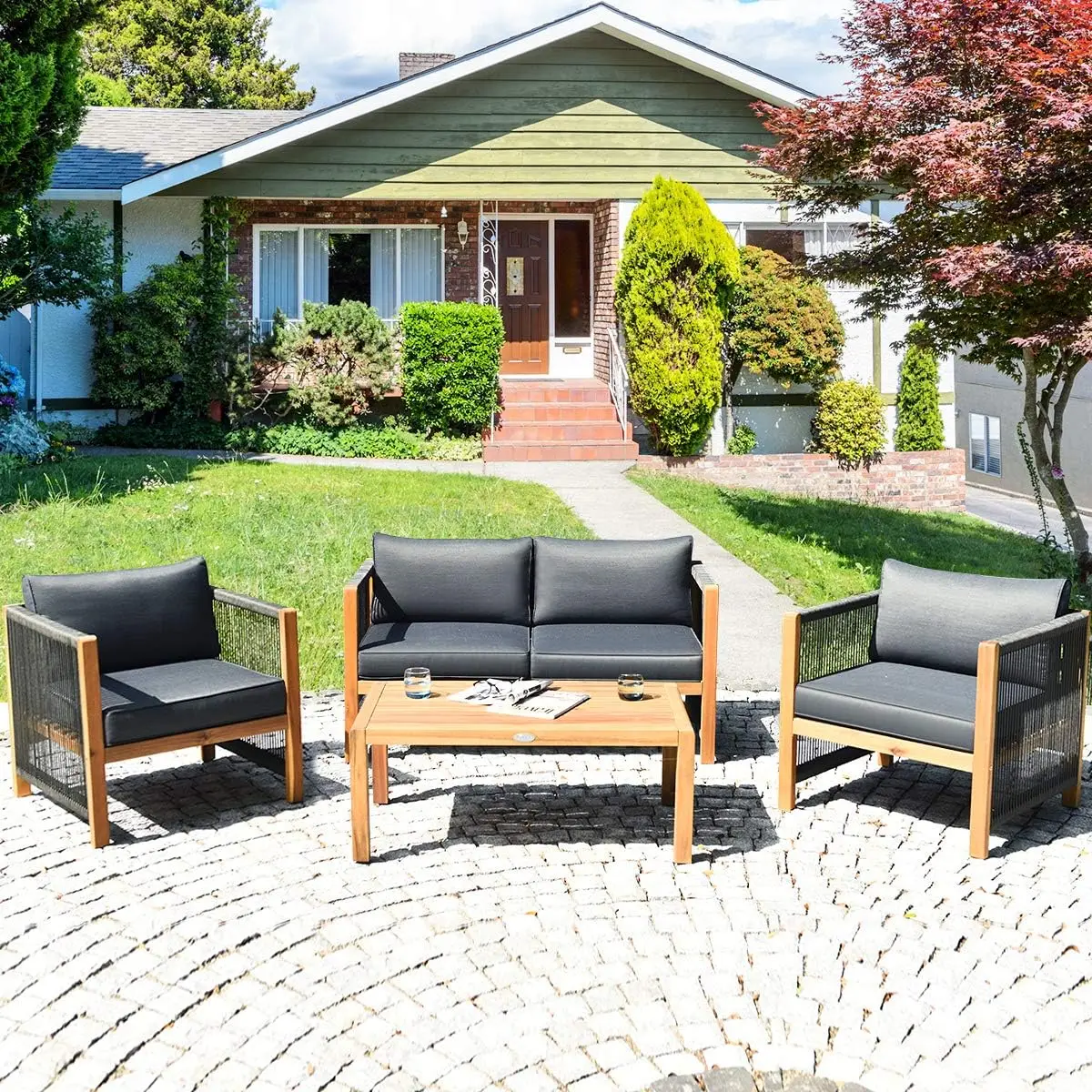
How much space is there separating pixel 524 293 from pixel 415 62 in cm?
479

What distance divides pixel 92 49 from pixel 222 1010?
38120mm

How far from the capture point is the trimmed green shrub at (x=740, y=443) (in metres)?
17.6

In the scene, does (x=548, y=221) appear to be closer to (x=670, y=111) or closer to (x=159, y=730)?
(x=670, y=111)

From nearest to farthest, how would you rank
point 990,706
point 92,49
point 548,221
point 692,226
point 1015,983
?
point 1015,983
point 990,706
point 692,226
point 548,221
point 92,49

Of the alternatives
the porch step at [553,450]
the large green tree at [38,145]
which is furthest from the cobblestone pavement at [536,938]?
the porch step at [553,450]

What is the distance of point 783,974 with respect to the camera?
4.43 meters

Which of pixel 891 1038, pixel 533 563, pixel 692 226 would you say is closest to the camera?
pixel 891 1038

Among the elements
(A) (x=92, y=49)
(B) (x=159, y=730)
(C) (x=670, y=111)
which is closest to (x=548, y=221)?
(C) (x=670, y=111)

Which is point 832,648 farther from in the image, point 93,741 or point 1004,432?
point 1004,432

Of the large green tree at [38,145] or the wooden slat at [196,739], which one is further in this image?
the large green tree at [38,145]

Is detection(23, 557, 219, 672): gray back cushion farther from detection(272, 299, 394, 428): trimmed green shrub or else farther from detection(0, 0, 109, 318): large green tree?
detection(272, 299, 394, 428): trimmed green shrub

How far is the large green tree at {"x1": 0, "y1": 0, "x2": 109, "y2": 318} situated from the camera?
12.0 m

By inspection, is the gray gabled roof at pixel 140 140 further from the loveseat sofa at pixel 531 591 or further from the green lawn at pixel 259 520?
the loveseat sofa at pixel 531 591

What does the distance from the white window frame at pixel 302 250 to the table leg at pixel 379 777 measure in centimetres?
1294
